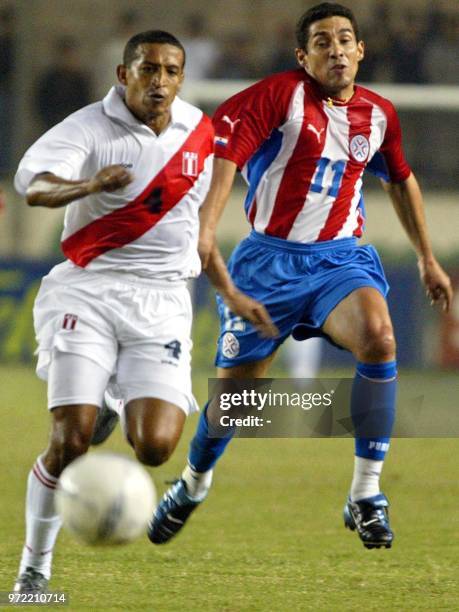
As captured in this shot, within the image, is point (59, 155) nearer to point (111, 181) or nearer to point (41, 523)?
point (111, 181)

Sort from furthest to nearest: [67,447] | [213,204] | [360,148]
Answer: [360,148], [213,204], [67,447]

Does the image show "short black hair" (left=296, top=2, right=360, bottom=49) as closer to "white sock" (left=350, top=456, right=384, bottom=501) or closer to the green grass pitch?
"white sock" (left=350, top=456, right=384, bottom=501)

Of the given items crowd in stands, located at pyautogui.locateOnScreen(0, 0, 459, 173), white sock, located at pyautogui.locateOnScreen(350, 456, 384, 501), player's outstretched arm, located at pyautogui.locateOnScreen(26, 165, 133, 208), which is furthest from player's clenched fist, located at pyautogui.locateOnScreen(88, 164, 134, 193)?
crowd in stands, located at pyautogui.locateOnScreen(0, 0, 459, 173)

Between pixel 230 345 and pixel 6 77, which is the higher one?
pixel 230 345

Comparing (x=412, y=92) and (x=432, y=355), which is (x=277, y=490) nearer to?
(x=432, y=355)

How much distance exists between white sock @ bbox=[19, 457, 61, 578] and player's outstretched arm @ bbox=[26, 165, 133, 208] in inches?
40.7

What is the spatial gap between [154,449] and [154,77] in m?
1.49

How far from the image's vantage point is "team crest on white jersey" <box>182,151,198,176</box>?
594 cm

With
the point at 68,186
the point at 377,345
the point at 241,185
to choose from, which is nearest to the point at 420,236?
the point at 377,345

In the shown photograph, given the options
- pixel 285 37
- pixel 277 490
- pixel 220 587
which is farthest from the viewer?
pixel 285 37

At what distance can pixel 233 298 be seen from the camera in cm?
605

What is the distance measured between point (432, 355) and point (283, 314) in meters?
9.61

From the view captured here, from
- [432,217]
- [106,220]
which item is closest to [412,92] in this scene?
[432,217]

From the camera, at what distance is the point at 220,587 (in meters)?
6.03
